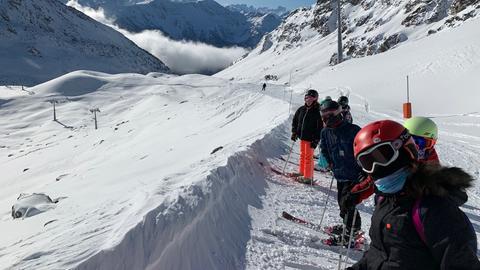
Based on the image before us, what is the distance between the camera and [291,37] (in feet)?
590

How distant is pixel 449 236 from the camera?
255cm

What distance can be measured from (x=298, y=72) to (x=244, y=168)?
10142 centimetres

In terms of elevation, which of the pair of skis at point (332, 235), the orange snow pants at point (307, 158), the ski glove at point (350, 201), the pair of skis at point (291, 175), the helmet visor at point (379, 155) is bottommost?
the pair of skis at point (332, 235)

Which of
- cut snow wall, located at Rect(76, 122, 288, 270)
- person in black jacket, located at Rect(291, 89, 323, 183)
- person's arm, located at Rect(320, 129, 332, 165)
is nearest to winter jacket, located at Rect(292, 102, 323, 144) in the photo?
person in black jacket, located at Rect(291, 89, 323, 183)

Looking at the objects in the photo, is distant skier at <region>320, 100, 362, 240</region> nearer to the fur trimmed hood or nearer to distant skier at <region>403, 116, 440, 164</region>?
distant skier at <region>403, 116, 440, 164</region>

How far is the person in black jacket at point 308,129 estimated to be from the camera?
9172 millimetres

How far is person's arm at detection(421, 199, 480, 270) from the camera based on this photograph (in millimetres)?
2533

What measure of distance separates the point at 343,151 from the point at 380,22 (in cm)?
11605

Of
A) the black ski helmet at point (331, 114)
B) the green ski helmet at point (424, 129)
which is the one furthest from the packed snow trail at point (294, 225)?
the green ski helmet at point (424, 129)

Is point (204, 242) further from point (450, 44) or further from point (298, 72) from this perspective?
point (298, 72)

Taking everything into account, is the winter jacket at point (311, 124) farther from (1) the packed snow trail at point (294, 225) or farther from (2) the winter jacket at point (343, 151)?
(2) the winter jacket at point (343, 151)

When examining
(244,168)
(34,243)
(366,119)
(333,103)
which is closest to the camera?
(34,243)

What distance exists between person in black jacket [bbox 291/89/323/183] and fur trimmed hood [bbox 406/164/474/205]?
6355mm

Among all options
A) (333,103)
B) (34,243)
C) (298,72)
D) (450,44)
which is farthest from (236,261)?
(298,72)
